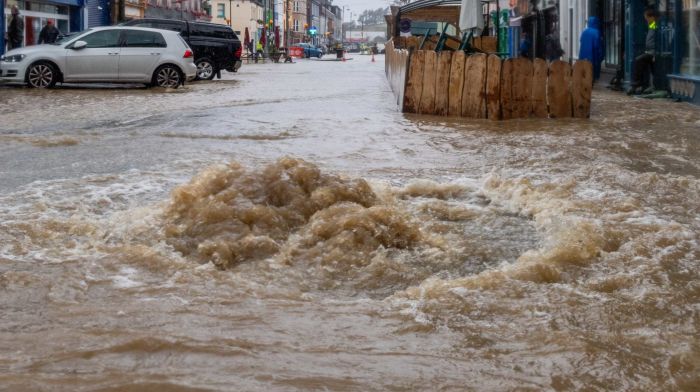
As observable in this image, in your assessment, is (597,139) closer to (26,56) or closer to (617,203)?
(617,203)

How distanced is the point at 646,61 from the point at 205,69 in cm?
1292

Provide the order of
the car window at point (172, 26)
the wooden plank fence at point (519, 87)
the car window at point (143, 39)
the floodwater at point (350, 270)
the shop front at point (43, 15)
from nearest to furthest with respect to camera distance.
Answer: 1. the floodwater at point (350, 270)
2. the wooden plank fence at point (519, 87)
3. the car window at point (143, 39)
4. the car window at point (172, 26)
5. the shop front at point (43, 15)

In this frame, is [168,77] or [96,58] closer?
[96,58]

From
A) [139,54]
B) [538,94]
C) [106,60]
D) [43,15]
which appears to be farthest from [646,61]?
[43,15]

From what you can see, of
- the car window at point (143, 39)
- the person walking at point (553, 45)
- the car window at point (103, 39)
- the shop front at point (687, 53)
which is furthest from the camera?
the person walking at point (553, 45)

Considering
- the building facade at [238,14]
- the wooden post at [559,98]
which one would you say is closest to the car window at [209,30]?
the wooden post at [559,98]

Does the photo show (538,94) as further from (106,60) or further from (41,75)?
(41,75)

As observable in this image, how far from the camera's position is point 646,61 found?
61.5ft

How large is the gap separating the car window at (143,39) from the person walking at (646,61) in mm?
10643

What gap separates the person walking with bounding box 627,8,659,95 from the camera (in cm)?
1828

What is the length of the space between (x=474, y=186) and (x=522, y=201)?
717 mm

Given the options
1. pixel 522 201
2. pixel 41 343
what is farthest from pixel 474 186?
pixel 41 343

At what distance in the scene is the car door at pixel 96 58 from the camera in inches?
837

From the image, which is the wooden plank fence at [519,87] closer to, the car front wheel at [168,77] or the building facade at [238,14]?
the car front wheel at [168,77]
